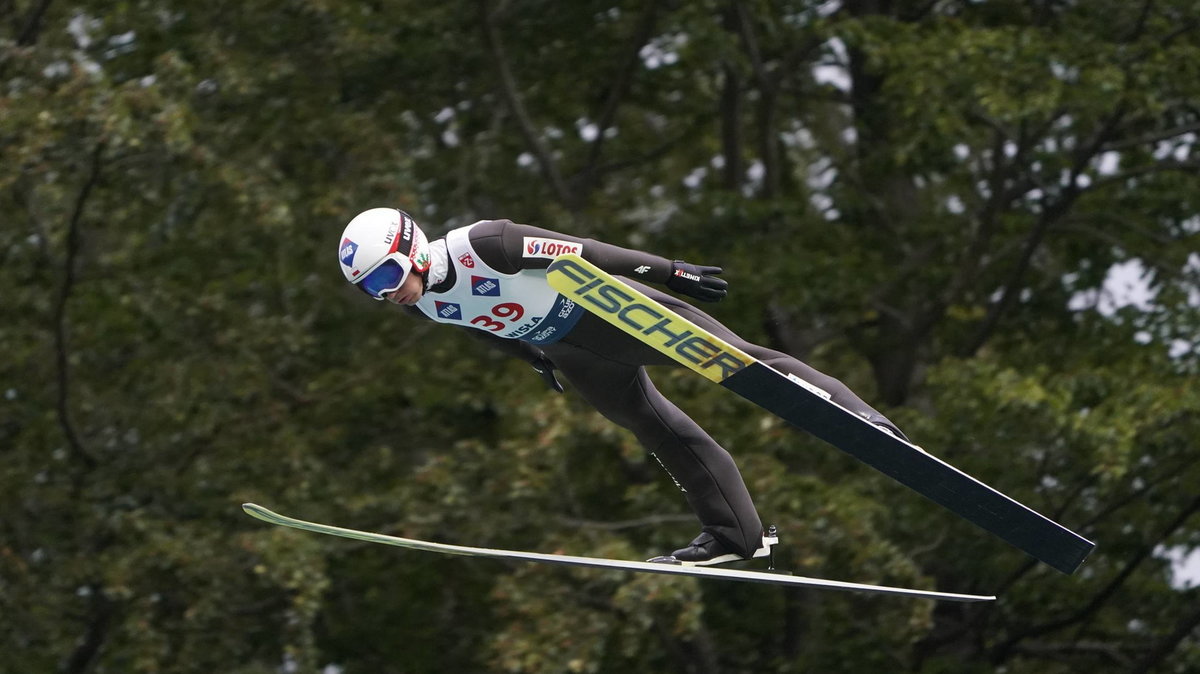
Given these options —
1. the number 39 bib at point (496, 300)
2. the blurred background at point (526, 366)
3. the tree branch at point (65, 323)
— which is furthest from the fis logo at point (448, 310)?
the tree branch at point (65, 323)

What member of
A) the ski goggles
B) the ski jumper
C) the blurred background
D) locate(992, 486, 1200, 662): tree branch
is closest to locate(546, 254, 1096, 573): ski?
the ski jumper

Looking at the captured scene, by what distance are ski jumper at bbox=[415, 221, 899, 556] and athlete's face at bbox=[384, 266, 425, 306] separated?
68 millimetres

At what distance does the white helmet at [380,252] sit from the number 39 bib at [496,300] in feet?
0.54

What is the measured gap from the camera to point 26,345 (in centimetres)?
1217

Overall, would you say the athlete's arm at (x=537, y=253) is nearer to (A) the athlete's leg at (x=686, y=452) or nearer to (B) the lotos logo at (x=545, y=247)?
(B) the lotos logo at (x=545, y=247)

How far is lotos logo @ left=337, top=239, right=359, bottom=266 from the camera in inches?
201

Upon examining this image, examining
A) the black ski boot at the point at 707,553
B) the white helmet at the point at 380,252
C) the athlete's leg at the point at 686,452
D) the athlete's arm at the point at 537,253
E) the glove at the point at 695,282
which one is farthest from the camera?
the black ski boot at the point at 707,553

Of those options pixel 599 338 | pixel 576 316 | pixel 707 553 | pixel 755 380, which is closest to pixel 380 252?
pixel 576 316

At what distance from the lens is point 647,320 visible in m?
5.27

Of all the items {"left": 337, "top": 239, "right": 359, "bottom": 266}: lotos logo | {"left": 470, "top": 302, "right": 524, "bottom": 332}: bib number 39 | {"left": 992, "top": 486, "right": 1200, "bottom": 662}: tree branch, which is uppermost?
{"left": 337, "top": 239, "right": 359, "bottom": 266}: lotos logo

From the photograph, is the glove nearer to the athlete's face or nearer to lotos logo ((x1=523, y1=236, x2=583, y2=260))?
lotos logo ((x1=523, y1=236, x2=583, y2=260))

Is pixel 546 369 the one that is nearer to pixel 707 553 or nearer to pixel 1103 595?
pixel 707 553

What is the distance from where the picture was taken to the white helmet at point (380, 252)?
201 inches

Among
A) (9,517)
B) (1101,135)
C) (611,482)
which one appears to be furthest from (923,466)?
(9,517)
